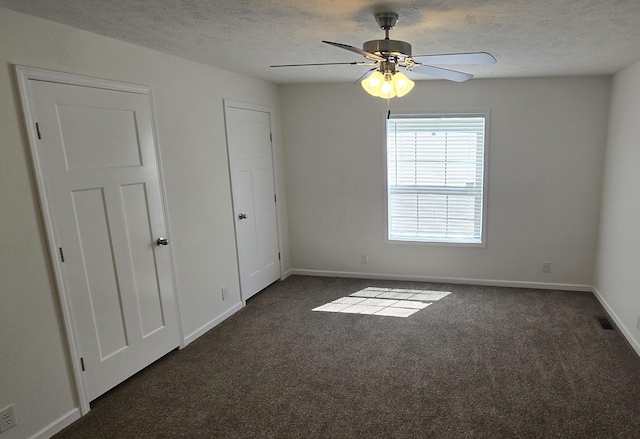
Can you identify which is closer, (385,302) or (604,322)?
(604,322)

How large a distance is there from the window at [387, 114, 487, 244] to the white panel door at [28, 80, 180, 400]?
8.89 ft

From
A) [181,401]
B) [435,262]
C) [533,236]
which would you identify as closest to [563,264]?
[533,236]

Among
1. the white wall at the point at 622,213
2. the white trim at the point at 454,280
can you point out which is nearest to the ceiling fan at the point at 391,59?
the white wall at the point at 622,213

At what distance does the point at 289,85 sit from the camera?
4578 mm

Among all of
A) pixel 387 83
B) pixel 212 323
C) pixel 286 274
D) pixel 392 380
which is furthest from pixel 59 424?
pixel 286 274

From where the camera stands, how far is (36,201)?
2.11 m

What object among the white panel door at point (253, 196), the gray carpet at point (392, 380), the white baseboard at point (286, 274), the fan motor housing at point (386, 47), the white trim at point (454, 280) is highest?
the fan motor housing at point (386, 47)

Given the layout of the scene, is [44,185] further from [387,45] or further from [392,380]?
[392,380]

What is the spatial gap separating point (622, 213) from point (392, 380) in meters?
2.53

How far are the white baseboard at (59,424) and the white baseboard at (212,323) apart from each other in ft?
3.19

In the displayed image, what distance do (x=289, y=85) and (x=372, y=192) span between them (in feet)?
5.30

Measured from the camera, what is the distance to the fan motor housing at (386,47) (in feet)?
6.41

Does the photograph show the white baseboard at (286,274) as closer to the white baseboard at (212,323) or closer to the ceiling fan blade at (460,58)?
the white baseboard at (212,323)

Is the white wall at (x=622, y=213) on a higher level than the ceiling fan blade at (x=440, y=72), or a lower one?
lower
